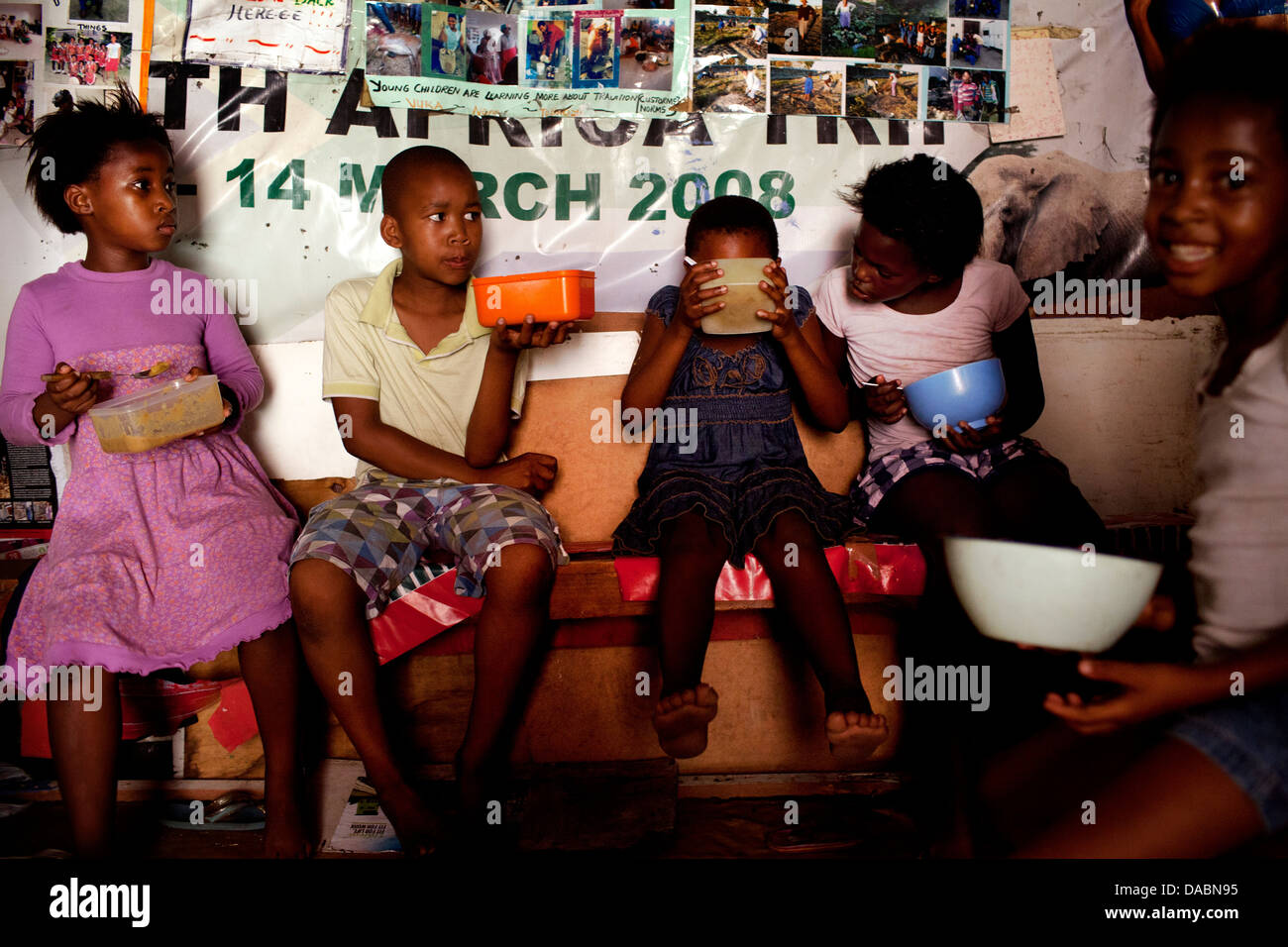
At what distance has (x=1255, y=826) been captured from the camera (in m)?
0.88

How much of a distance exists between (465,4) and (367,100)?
13.4 inches

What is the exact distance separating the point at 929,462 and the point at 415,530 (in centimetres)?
111

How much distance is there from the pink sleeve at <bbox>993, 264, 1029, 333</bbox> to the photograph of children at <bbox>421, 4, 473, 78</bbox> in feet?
4.70

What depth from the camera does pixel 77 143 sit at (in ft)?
6.05

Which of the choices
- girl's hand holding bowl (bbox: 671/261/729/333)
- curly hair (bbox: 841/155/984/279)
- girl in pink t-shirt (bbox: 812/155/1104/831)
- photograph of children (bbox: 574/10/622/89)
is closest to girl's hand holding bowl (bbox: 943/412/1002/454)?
girl in pink t-shirt (bbox: 812/155/1104/831)

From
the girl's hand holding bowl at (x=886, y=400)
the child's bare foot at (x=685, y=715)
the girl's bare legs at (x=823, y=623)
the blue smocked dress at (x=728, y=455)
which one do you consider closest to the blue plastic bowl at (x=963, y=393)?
the girl's hand holding bowl at (x=886, y=400)

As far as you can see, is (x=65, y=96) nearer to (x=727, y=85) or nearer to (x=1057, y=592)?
(x=727, y=85)

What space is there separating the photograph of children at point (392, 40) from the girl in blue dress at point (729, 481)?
0.88 meters

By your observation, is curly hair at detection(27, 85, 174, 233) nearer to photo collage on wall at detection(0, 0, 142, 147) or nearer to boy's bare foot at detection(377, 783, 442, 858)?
photo collage on wall at detection(0, 0, 142, 147)

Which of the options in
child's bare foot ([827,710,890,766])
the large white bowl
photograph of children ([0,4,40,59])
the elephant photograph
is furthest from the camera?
the elephant photograph

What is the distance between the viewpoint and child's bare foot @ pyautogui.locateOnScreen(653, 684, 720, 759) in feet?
5.01

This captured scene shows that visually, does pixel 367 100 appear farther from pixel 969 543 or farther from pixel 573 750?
pixel 969 543

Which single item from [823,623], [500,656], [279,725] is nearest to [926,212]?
[823,623]
